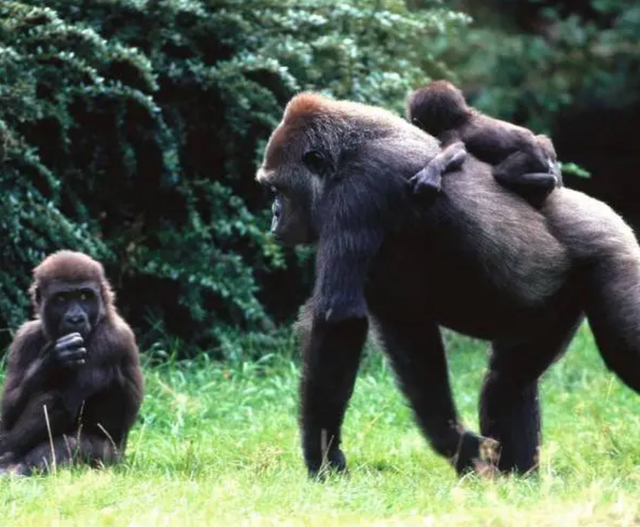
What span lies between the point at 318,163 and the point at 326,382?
0.89 m

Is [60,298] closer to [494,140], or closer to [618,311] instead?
[494,140]

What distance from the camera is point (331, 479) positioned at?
5453mm

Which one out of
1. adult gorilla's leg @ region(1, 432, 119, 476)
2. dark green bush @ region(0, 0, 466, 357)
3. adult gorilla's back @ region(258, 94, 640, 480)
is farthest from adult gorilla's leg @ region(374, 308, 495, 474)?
dark green bush @ region(0, 0, 466, 357)

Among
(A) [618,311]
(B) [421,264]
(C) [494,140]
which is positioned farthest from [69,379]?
(A) [618,311]

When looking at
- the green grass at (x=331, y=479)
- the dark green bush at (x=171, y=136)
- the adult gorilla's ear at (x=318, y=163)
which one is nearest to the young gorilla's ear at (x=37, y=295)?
the green grass at (x=331, y=479)

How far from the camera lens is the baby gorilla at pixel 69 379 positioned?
19.8ft

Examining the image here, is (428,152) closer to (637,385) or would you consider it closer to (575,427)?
(637,385)

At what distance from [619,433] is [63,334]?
108 inches

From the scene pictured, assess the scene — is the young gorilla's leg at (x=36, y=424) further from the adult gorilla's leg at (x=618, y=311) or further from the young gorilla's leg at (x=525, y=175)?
the adult gorilla's leg at (x=618, y=311)

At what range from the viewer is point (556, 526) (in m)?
4.07

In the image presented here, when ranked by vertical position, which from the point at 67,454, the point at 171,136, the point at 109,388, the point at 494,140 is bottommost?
the point at 67,454

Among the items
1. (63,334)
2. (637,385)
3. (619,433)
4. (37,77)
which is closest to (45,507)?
(63,334)

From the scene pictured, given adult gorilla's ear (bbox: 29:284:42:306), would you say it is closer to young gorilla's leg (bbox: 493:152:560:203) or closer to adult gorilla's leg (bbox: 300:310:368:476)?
adult gorilla's leg (bbox: 300:310:368:476)

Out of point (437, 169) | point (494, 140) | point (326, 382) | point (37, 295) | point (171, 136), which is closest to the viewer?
point (437, 169)
